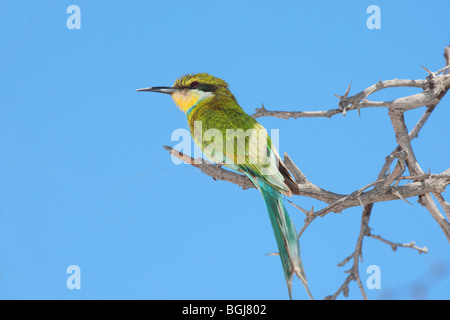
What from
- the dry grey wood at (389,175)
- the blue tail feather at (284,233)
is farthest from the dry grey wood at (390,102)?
the blue tail feather at (284,233)

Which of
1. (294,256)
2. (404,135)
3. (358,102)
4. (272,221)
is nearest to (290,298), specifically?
(294,256)

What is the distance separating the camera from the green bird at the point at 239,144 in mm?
3160

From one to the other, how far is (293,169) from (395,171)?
28.4 inches

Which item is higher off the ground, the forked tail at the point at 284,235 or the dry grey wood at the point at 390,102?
the dry grey wood at the point at 390,102

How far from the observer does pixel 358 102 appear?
3391mm

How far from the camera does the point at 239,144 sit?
11.6ft

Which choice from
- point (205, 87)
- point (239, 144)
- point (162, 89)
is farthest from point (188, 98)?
point (239, 144)

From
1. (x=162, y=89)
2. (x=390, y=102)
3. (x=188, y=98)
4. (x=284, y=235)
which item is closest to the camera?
(x=284, y=235)

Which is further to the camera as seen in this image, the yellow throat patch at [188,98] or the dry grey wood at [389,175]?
the yellow throat patch at [188,98]

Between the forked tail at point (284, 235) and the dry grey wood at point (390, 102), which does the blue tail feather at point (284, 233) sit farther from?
the dry grey wood at point (390, 102)

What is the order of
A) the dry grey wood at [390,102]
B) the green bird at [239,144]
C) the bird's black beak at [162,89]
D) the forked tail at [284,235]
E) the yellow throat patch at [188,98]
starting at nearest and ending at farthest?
the forked tail at [284,235] → the green bird at [239,144] → the dry grey wood at [390,102] → the yellow throat patch at [188,98] → the bird's black beak at [162,89]

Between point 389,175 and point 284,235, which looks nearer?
point 284,235

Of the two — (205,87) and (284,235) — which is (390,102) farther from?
(205,87)
